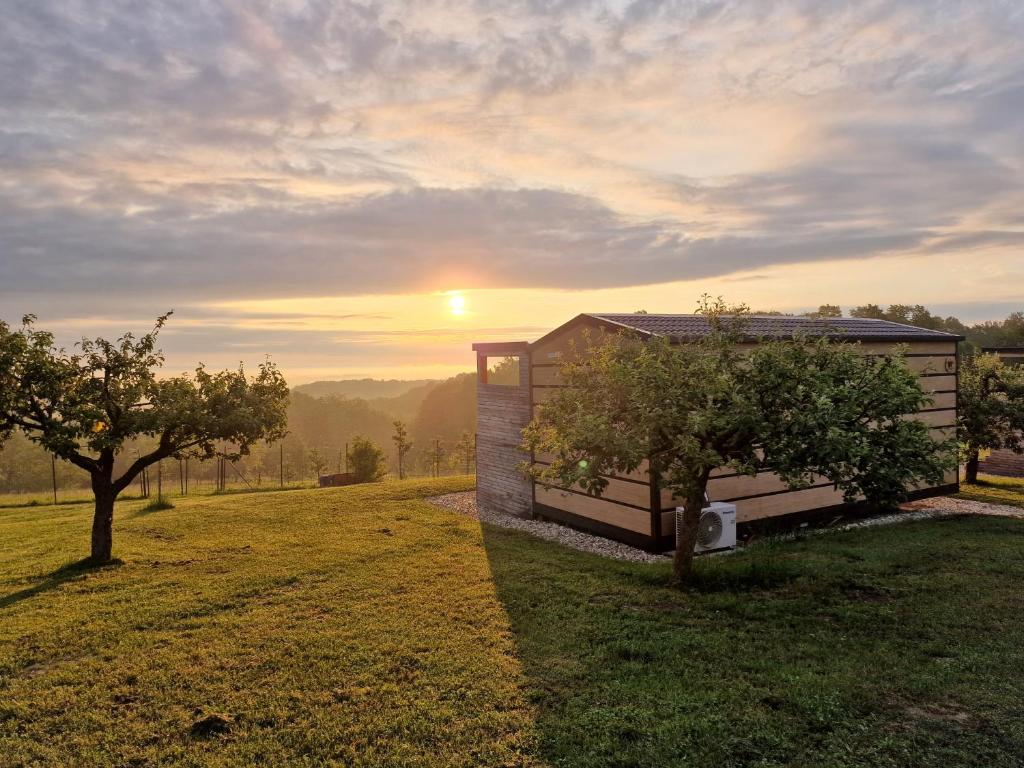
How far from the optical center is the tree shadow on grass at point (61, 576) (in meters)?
10.7

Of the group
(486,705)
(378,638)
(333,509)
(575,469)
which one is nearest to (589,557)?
(575,469)

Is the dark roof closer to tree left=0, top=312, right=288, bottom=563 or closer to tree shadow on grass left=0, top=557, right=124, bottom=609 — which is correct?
tree left=0, top=312, right=288, bottom=563

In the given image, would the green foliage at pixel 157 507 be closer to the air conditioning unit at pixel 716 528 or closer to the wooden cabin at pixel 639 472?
the wooden cabin at pixel 639 472

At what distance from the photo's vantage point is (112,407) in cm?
1250

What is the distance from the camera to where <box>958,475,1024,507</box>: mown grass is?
58.8 feet

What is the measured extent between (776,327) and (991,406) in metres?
8.89

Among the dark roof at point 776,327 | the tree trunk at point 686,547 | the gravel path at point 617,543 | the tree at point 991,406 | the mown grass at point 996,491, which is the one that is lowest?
the mown grass at point 996,491

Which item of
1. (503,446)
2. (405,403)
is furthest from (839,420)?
(405,403)

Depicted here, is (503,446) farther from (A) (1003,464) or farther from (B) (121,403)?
(A) (1003,464)

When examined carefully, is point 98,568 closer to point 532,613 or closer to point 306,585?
point 306,585

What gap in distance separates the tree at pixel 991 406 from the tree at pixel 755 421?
40.0 feet

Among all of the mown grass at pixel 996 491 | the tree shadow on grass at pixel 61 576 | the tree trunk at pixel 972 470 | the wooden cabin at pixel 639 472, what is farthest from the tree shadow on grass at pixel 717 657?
the tree trunk at pixel 972 470

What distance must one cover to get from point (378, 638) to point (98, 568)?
25.5 feet

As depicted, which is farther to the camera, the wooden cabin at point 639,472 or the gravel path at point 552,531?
the wooden cabin at point 639,472
